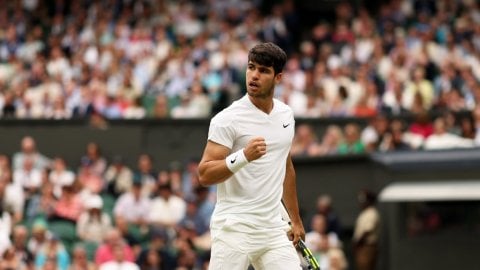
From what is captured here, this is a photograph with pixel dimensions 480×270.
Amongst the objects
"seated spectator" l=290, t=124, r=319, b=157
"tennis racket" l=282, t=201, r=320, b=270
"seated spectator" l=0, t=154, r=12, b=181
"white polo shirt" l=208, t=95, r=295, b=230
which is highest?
"white polo shirt" l=208, t=95, r=295, b=230

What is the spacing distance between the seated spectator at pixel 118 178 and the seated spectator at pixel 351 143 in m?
3.00

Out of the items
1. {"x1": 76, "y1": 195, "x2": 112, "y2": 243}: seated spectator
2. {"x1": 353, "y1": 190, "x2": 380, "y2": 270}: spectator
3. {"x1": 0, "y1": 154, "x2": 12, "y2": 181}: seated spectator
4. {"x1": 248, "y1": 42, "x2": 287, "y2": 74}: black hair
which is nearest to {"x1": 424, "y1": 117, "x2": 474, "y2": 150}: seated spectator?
{"x1": 353, "y1": 190, "x2": 380, "y2": 270}: spectator

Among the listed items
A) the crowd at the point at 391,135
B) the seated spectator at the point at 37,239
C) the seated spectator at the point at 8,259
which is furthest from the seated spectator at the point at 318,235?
the seated spectator at the point at 8,259

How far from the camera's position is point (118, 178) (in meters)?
19.2

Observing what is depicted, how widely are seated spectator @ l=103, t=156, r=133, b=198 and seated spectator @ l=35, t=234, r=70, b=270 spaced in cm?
249

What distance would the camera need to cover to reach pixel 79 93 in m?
21.9

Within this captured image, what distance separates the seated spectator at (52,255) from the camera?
16188mm

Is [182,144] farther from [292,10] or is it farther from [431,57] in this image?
[292,10]

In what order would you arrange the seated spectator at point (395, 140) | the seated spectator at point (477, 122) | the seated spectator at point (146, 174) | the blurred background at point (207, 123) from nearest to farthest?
1. the blurred background at point (207, 123)
2. the seated spectator at point (395, 140)
3. the seated spectator at point (477, 122)
4. the seated spectator at point (146, 174)

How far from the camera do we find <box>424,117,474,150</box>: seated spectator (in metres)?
17.7

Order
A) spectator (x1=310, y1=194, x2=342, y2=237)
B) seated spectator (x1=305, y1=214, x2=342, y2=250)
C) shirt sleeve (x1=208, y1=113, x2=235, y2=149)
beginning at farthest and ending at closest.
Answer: spectator (x1=310, y1=194, x2=342, y2=237) < seated spectator (x1=305, y1=214, x2=342, y2=250) < shirt sleeve (x1=208, y1=113, x2=235, y2=149)

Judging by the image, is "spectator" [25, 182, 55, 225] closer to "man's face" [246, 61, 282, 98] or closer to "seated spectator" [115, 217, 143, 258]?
"seated spectator" [115, 217, 143, 258]

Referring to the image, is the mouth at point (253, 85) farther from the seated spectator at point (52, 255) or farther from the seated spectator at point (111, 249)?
the seated spectator at point (52, 255)

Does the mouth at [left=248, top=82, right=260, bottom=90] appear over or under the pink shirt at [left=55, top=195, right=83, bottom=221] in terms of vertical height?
over
